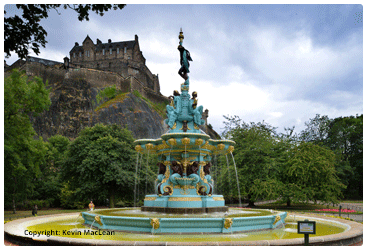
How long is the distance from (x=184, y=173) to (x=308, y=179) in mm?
22797

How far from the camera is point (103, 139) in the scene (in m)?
35.4

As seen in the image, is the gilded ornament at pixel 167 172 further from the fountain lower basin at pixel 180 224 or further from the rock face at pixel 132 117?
the rock face at pixel 132 117

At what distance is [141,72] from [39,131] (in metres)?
39.6

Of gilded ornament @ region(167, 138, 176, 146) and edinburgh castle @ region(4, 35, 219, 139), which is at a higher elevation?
edinburgh castle @ region(4, 35, 219, 139)

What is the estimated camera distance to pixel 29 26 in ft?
29.3

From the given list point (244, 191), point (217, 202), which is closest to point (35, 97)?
point (217, 202)

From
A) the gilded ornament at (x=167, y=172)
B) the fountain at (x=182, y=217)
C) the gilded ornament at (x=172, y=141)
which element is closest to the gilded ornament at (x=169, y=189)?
the fountain at (x=182, y=217)

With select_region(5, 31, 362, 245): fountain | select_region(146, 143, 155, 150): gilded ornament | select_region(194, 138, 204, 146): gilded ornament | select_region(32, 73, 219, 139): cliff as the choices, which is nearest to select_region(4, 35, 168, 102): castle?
select_region(32, 73, 219, 139): cliff

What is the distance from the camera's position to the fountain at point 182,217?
8.95m

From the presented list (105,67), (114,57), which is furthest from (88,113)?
(114,57)

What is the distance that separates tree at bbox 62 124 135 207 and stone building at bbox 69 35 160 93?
64.0 metres

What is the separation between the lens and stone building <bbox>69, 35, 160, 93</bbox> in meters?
98.6

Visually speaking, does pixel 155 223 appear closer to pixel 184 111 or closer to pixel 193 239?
pixel 193 239

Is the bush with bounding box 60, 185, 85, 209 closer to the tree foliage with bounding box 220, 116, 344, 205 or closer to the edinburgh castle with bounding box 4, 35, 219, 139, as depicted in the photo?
the tree foliage with bounding box 220, 116, 344, 205
